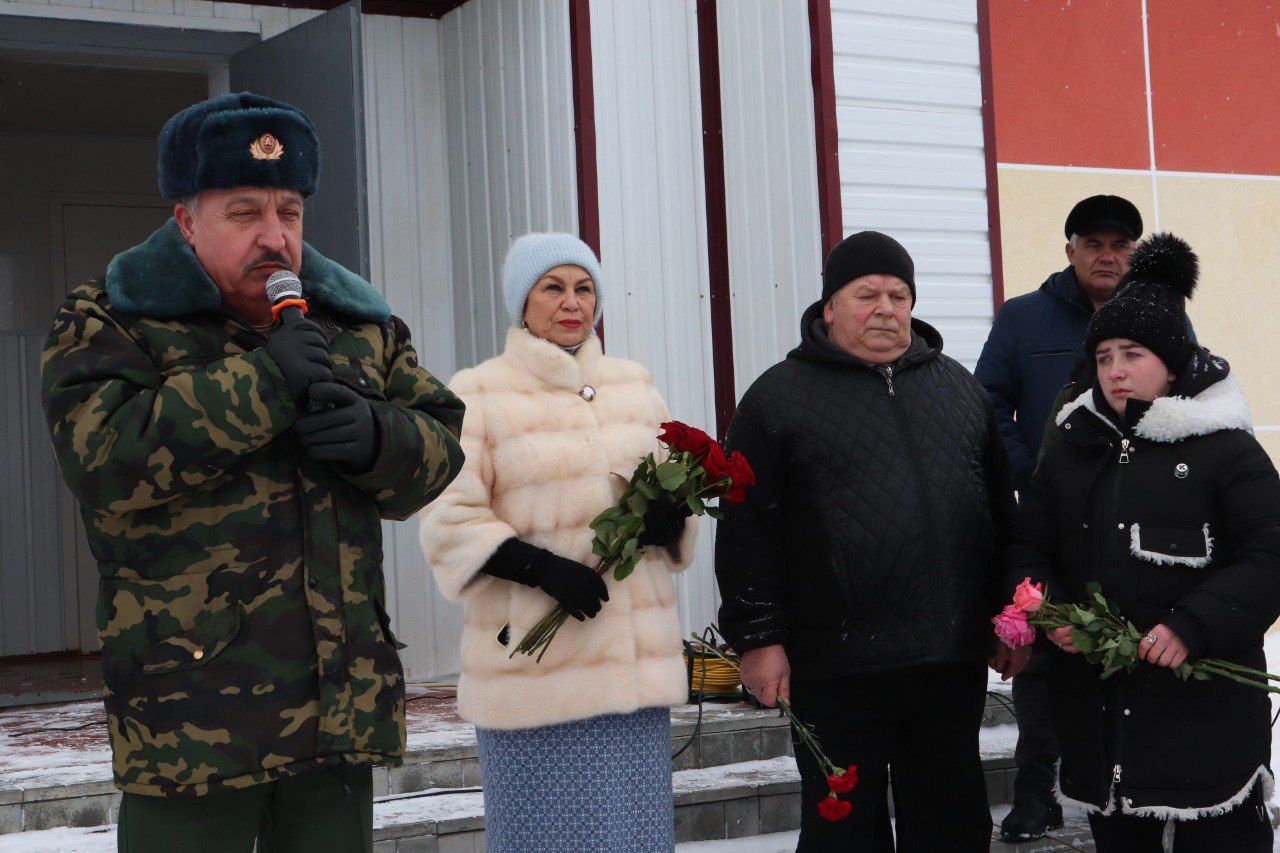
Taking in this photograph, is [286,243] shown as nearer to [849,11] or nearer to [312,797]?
[312,797]

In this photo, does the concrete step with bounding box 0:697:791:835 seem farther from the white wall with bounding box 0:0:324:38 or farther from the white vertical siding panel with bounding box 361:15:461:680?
the white wall with bounding box 0:0:324:38

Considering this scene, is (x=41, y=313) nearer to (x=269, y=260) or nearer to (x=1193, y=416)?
(x=269, y=260)

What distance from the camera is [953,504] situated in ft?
10.6

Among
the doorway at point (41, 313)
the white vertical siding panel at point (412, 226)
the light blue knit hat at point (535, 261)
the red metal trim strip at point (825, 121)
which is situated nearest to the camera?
the light blue knit hat at point (535, 261)

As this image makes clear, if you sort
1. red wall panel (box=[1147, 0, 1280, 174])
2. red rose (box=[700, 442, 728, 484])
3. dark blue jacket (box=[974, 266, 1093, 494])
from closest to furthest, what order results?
red rose (box=[700, 442, 728, 484]) → dark blue jacket (box=[974, 266, 1093, 494]) → red wall panel (box=[1147, 0, 1280, 174])

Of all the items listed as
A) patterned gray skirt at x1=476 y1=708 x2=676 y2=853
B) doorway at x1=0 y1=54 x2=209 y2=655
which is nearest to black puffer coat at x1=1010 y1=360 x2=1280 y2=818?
patterned gray skirt at x1=476 y1=708 x2=676 y2=853

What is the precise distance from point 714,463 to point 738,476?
0.06 m

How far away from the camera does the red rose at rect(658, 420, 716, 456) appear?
2975mm

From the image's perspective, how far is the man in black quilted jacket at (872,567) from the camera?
3.18m

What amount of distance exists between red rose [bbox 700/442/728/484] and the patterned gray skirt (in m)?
0.60

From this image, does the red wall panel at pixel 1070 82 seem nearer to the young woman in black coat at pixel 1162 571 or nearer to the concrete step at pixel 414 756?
the concrete step at pixel 414 756

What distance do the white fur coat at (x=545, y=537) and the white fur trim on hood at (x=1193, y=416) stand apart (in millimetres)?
1066

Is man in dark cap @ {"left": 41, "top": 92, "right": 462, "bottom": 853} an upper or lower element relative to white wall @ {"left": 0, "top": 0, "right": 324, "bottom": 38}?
lower

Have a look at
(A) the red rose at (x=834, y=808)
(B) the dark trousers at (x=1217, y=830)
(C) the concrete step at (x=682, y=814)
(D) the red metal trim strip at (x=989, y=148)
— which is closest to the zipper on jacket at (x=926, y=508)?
(A) the red rose at (x=834, y=808)
